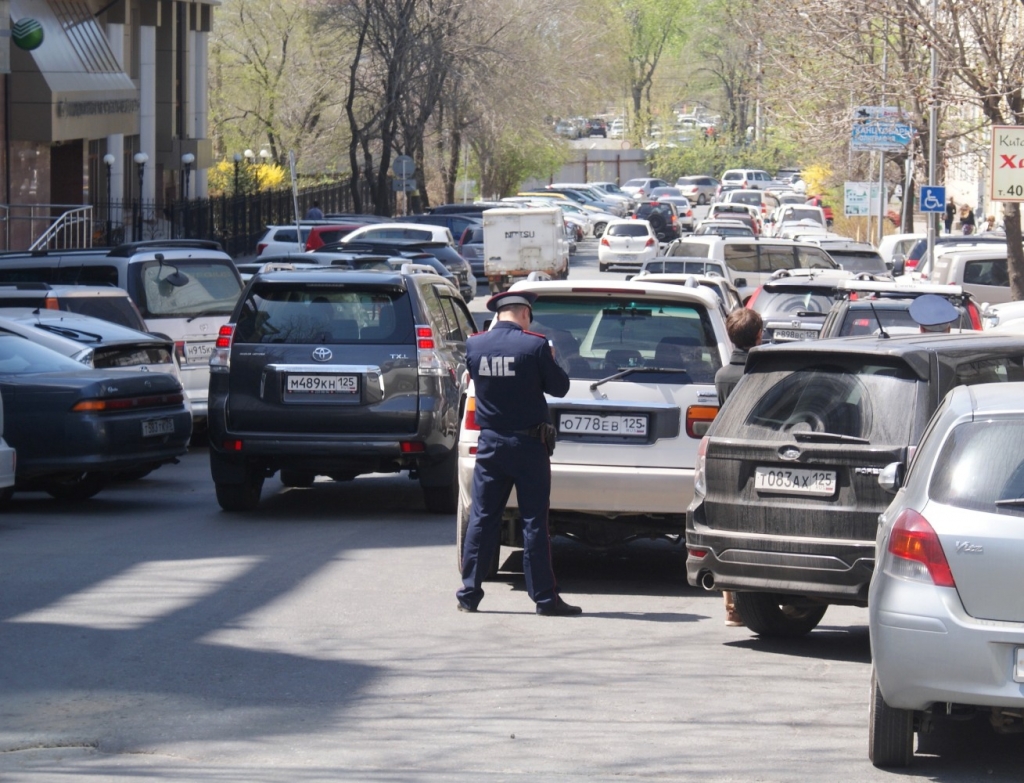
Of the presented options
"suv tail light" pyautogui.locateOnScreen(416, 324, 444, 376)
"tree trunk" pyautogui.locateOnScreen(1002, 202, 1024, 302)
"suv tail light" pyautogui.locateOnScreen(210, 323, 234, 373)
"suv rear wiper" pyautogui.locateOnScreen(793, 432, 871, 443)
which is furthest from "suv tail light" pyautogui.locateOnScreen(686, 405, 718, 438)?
"tree trunk" pyautogui.locateOnScreen(1002, 202, 1024, 302)

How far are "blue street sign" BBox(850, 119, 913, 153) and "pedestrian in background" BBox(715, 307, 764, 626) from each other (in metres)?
22.1

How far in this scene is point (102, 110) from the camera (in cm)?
3944

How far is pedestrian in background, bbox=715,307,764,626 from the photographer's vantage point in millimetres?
8438

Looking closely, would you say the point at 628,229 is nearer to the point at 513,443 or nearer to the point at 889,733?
the point at 513,443

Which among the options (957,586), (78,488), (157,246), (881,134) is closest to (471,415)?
(957,586)

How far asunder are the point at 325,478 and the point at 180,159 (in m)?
37.8

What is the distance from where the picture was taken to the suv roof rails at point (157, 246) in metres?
17.2

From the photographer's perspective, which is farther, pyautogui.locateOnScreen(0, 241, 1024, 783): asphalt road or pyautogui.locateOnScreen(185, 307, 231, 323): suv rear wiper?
pyautogui.locateOnScreen(185, 307, 231, 323): suv rear wiper

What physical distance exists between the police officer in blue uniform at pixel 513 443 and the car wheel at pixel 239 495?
4148 mm

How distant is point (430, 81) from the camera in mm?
51625

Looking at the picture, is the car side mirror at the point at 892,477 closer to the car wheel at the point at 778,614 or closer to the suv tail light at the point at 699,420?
the car wheel at the point at 778,614

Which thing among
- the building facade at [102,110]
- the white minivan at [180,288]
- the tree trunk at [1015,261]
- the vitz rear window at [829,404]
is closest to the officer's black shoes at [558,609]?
the vitz rear window at [829,404]

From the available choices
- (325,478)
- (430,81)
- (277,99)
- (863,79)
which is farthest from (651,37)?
(325,478)

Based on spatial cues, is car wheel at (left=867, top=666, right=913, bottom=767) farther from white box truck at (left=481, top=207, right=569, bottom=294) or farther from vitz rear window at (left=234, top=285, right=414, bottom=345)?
white box truck at (left=481, top=207, right=569, bottom=294)
